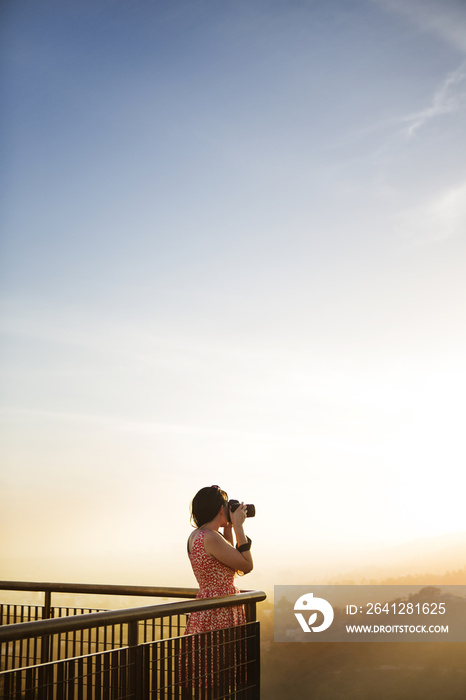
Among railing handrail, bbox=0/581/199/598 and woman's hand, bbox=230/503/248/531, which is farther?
railing handrail, bbox=0/581/199/598

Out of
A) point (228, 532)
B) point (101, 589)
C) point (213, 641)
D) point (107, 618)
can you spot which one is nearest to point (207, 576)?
point (228, 532)

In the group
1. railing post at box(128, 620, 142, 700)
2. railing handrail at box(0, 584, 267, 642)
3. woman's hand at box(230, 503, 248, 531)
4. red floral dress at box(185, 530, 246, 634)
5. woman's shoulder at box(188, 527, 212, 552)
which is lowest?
railing post at box(128, 620, 142, 700)

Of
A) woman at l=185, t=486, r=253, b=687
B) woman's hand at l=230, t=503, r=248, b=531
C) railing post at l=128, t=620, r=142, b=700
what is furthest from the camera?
woman's hand at l=230, t=503, r=248, b=531

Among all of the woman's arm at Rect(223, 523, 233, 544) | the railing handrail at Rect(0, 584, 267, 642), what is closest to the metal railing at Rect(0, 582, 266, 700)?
the railing handrail at Rect(0, 584, 267, 642)

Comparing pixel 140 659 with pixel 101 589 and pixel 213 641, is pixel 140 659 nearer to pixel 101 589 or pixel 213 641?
pixel 213 641

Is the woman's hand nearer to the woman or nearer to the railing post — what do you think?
the woman

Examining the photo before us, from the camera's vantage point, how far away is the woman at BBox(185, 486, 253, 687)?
3.11m

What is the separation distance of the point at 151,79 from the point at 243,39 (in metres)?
0.93

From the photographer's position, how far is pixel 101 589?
12.8 ft

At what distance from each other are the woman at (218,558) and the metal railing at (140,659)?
5 cm

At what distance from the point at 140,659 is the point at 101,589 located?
161cm

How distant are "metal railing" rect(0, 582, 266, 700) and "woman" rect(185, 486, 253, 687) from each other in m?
0.05

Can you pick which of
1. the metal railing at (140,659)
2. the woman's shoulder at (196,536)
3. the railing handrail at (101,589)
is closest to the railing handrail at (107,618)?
the metal railing at (140,659)

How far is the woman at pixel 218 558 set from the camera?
311 cm
